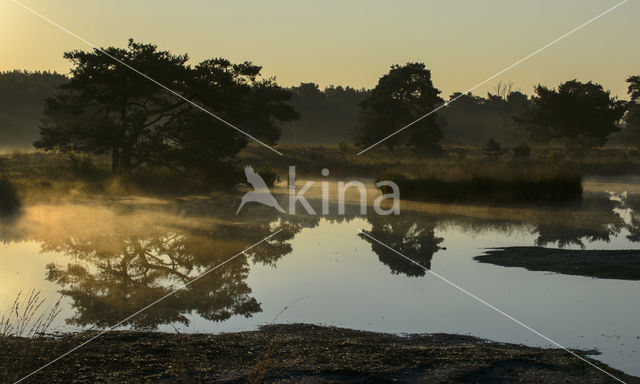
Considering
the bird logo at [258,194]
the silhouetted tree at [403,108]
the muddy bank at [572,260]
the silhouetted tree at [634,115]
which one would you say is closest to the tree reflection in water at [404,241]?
the muddy bank at [572,260]

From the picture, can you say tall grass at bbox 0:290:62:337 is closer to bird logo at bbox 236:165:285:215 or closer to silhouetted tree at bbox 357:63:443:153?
bird logo at bbox 236:165:285:215

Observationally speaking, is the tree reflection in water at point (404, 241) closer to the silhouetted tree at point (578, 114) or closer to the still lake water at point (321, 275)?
the still lake water at point (321, 275)

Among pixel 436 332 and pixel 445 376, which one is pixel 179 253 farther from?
pixel 445 376

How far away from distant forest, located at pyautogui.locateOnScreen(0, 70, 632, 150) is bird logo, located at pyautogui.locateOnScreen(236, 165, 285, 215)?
34.8 metres

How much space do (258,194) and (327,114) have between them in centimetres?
8098

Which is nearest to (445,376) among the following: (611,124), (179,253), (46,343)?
(46,343)

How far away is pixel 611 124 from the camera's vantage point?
60.7 meters

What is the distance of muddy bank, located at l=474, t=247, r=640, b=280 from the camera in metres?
11.1

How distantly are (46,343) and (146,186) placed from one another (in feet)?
67.3

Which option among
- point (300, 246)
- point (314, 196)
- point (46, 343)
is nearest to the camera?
point (46, 343)

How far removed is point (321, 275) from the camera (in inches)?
430

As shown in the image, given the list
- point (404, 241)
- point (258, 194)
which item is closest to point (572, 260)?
point (404, 241)

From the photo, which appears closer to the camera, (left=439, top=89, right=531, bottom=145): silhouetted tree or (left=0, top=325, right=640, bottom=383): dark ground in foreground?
(left=0, top=325, right=640, bottom=383): dark ground in foreground

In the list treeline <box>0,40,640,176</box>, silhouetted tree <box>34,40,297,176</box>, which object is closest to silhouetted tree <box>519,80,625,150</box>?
treeline <box>0,40,640,176</box>
